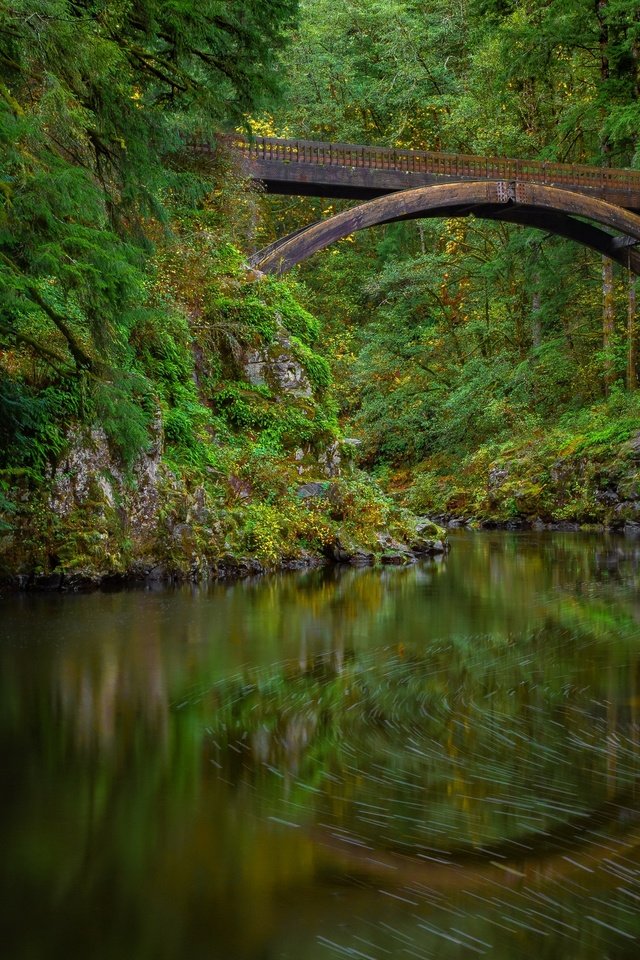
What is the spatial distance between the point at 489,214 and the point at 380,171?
3.76m

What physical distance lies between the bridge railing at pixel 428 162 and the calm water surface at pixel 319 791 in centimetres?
1346

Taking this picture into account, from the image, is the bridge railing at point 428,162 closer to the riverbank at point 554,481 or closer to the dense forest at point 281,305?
the dense forest at point 281,305

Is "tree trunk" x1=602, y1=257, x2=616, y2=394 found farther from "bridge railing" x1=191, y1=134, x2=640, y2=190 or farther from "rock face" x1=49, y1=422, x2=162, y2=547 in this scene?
"rock face" x1=49, y1=422, x2=162, y2=547

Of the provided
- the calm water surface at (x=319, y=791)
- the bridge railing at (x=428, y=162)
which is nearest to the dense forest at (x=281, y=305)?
the bridge railing at (x=428, y=162)

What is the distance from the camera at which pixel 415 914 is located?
2736 millimetres

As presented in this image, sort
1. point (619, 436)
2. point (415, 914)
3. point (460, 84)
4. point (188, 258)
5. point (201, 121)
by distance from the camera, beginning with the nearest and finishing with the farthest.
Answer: point (415, 914) < point (201, 121) < point (188, 258) < point (619, 436) < point (460, 84)

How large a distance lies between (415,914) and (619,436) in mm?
20480

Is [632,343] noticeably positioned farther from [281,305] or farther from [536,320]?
[281,305]

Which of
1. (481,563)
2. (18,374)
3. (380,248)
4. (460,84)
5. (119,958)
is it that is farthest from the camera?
(380,248)

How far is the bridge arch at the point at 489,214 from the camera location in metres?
19.2

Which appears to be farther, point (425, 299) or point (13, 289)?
point (425, 299)

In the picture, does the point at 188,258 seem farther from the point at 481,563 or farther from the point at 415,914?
the point at 415,914

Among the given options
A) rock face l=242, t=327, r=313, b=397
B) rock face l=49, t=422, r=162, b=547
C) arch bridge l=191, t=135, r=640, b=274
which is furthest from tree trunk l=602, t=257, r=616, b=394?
rock face l=49, t=422, r=162, b=547

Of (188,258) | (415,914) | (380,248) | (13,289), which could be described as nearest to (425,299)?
(380,248)
